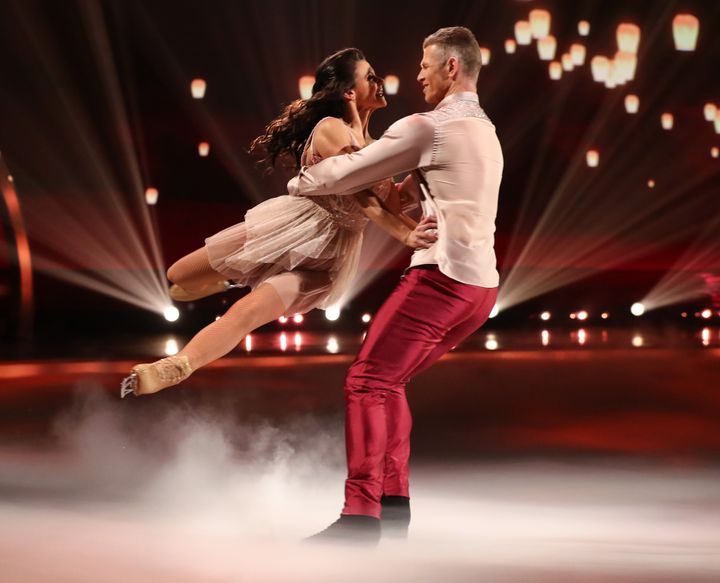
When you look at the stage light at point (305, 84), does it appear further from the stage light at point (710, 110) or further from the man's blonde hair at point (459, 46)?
the man's blonde hair at point (459, 46)

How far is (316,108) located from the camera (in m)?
3.10

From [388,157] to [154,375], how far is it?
87 cm

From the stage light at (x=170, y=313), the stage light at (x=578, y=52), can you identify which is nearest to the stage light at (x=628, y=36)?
the stage light at (x=578, y=52)

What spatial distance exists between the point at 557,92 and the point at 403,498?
472 inches

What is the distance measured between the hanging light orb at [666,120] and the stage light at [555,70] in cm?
219

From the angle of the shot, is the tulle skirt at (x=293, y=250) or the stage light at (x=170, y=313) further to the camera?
the stage light at (x=170, y=313)

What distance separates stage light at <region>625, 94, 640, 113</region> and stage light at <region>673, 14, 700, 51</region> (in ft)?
12.9

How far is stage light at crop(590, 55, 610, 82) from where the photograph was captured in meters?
12.7

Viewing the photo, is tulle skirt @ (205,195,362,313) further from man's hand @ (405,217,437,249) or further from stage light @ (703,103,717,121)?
stage light @ (703,103,717,121)

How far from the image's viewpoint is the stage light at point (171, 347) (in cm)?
913

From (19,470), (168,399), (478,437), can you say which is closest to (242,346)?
(168,399)

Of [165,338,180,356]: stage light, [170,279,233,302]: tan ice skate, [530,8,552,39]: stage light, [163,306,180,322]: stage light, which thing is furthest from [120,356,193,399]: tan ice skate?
[163,306,180,322]: stage light

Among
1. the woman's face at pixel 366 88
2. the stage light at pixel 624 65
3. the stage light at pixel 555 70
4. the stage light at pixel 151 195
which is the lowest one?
the woman's face at pixel 366 88

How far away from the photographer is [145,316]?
1486 centimetres
